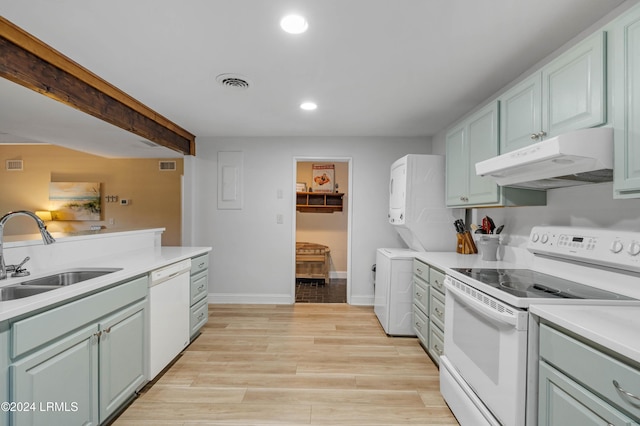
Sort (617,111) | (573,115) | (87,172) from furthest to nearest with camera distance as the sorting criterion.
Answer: (87,172), (573,115), (617,111)

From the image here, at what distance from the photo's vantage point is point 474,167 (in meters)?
2.48

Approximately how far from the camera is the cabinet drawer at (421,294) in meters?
2.67

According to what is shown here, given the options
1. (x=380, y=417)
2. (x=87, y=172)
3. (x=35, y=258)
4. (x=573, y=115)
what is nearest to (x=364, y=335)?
(x=380, y=417)

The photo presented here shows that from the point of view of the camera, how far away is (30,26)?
1654 millimetres

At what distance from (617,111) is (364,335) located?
2622mm

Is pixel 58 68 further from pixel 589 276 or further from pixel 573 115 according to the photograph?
pixel 589 276

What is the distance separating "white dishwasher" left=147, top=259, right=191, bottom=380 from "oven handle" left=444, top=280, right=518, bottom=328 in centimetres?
207

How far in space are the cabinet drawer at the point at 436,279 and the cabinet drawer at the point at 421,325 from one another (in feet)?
1.20

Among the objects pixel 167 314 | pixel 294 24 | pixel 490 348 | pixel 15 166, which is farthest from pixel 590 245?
pixel 15 166

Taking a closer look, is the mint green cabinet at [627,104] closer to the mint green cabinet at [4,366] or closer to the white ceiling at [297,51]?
the white ceiling at [297,51]

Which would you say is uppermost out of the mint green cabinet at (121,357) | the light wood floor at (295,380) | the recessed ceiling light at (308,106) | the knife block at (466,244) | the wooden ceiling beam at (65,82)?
the recessed ceiling light at (308,106)

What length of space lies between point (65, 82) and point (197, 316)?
2.17 metres

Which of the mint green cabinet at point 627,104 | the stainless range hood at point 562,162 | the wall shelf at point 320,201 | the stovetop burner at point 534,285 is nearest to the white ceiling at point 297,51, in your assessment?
the mint green cabinet at point 627,104

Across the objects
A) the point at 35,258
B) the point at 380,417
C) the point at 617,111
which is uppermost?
the point at 617,111
